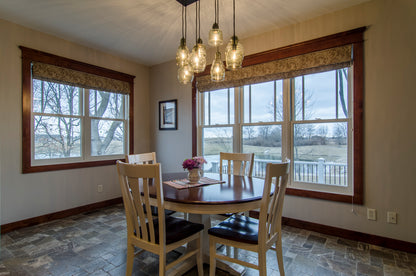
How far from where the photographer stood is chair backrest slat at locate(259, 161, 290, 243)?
153 cm

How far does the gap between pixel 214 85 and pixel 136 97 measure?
1.74 metres

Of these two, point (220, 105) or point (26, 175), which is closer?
point (26, 175)

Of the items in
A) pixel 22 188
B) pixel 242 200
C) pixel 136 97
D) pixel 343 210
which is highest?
pixel 136 97

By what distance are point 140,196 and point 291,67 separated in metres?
2.57

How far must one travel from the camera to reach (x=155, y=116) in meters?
4.73

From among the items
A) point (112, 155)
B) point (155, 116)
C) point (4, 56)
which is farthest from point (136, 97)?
point (4, 56)

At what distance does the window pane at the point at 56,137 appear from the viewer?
3271 millimetres

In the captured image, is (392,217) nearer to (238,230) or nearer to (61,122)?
(238,230)

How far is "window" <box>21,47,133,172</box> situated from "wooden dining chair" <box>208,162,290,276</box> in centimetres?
293

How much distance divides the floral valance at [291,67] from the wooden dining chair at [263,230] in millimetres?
1805

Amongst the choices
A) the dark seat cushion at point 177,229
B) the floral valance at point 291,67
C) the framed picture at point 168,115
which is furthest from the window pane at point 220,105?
the dark seat cushion at point 177,229

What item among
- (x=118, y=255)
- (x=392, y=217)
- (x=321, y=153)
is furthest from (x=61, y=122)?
(x=392, y=217)

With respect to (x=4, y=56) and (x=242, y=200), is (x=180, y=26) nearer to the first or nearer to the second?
(x=4, y=56)

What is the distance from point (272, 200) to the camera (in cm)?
166
